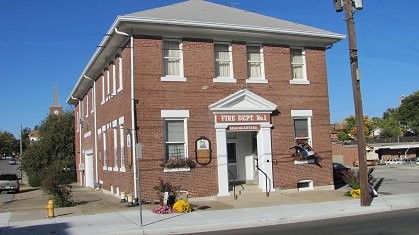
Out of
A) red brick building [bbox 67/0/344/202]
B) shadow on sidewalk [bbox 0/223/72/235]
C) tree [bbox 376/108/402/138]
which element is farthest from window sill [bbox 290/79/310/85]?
tree [bbox 376/108/402/138]

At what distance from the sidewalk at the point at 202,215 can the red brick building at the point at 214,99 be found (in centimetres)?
172

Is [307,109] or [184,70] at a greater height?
[184,70]

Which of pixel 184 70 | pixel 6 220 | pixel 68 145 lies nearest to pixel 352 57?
pixel 184 70

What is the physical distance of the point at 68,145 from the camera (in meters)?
47.0

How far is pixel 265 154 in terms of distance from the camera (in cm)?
2189

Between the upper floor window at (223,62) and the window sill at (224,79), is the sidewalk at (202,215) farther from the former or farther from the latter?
the upper floor window at (223,62)

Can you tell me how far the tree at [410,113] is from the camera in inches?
4026

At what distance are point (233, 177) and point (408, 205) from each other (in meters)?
7.93

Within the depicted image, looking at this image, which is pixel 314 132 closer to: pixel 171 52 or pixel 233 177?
pixel 233 177

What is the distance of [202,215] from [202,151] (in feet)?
16.8

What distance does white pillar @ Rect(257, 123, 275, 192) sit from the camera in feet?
71.6

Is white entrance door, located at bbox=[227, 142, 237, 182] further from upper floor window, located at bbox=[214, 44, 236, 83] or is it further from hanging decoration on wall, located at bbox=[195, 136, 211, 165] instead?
upper floor window, located at bbox=[214, 44, 236, 83]

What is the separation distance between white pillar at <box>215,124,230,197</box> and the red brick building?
0.04 m

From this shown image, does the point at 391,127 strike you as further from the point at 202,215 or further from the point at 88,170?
the point at 202,215
